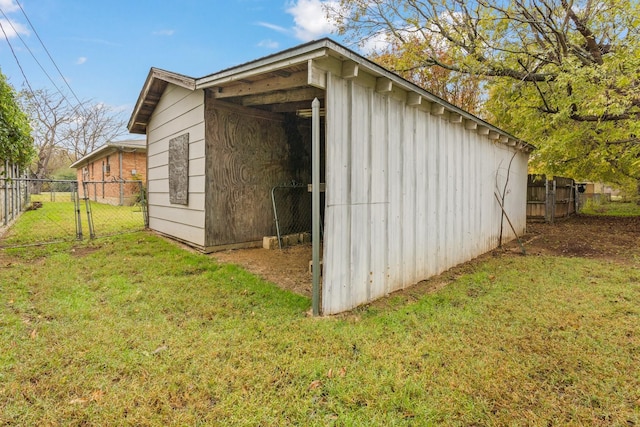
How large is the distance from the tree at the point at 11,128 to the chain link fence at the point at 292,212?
4.77 metres

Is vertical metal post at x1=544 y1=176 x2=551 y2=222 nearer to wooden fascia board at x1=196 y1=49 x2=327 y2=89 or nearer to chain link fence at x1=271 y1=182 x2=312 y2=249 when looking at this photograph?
chain link fence at x1=271 y1=182 x2=312 y2=249

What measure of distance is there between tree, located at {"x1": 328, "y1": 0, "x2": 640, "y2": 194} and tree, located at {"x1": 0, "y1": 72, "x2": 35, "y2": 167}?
8.97 meters

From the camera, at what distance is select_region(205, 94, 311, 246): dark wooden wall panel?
5.70 meters

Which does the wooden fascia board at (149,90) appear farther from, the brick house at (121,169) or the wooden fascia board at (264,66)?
the brick house at (121,169)

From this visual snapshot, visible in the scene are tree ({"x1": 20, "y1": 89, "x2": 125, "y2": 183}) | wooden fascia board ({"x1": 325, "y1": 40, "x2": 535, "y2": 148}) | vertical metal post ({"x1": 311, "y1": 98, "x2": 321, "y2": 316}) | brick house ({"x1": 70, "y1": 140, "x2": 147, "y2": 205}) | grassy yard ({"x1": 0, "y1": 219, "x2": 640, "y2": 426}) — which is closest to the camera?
grassy yard ({"x1": 0, "y1": 219, "x2": 640, "y2": 426})

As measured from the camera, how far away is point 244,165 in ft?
20.1

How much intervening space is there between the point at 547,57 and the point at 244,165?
739cm

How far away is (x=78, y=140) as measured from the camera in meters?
25.5

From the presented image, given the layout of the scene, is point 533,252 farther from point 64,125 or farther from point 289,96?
point 64,125

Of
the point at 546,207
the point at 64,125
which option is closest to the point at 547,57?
the point at 546,207

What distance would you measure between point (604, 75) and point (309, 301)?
7129 mm

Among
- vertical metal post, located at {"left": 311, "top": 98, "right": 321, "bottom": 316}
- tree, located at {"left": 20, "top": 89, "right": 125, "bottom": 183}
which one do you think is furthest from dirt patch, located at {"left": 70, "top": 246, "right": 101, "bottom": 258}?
tree, located at {"left": 20, "top": 89, "right": 125, "bottom": 183}

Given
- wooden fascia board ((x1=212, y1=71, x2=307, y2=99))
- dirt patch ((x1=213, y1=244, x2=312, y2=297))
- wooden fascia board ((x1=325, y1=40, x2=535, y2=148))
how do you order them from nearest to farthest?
wooden fascia board ((x1=325, y1=40, x2=535, y2=148)) → wooden fascia board ((x1=212, y1=71, x2=307, y2=99)) → dirt patch ((x1=213, y1=244, x2=312, y2=297))

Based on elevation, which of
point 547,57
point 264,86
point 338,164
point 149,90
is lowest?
point 338,164
